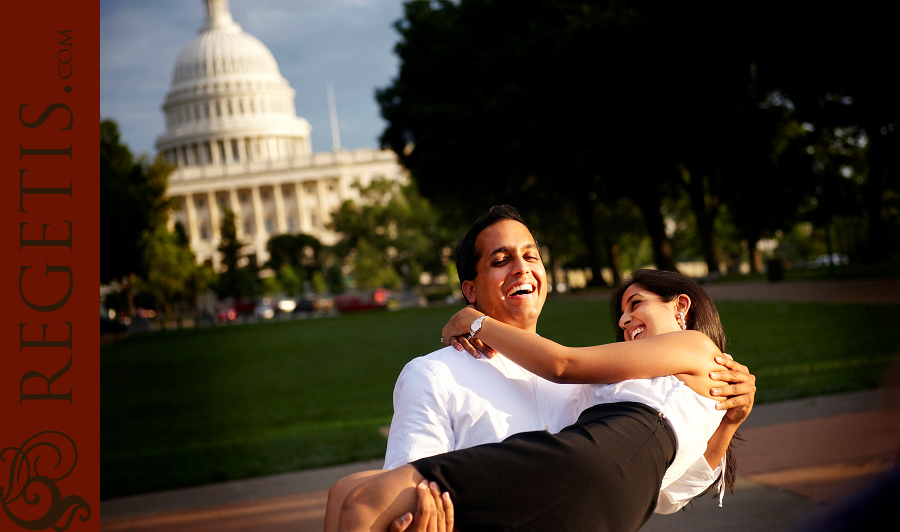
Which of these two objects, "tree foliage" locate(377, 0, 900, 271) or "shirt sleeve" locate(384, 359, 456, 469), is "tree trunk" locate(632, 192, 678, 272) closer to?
"tree foliage" locate(377, 0, 900, 271)

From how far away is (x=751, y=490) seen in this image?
4.72m

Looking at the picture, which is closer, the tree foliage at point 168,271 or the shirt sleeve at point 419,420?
the shirt sleeve at point 419,420

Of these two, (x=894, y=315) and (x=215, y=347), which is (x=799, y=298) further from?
(x=215, y=347)

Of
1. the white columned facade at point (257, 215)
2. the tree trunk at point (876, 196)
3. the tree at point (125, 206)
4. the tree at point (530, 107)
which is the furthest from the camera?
the white columned facade at point (257, 215)

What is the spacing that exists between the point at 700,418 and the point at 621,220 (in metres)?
41.1

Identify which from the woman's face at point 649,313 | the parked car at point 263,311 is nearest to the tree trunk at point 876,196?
the woman's face at point 649,313

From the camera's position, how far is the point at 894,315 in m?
12.4

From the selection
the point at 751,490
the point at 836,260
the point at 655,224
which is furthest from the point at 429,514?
the point at 836,260

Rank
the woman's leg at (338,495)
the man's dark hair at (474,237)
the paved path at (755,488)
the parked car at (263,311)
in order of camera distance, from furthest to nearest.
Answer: the parked car at (263,311) < the paved path at (755,488) < the man's dark hair at (474,237) < the woman's leg at (338,495)

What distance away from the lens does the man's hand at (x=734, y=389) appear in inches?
102

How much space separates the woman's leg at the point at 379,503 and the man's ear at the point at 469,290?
0.99 meters

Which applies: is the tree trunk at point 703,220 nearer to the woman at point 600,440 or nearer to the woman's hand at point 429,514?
the woman at point 600,440

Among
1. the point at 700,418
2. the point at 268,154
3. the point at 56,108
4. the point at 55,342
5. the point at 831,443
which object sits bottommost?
the point at 831,443

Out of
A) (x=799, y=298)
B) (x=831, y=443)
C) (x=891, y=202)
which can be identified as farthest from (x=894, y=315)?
(x=891, y=202)
